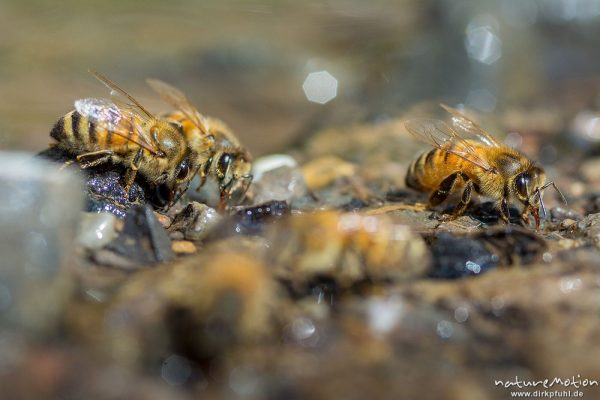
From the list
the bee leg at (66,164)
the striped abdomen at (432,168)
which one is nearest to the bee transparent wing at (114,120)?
the bee leg at (66,164)

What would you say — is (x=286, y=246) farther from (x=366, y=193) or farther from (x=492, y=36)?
(x=492, y=36)

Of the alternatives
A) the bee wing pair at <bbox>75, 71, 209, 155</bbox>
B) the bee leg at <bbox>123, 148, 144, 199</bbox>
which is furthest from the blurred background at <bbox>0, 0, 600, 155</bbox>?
the bee leg at <bbox>123, 148, 144, 199</bbox>

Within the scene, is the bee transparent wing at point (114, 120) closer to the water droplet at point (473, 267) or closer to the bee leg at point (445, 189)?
the bee leg at point (445, 189)

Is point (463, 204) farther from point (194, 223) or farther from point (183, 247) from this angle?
point (183, 247)

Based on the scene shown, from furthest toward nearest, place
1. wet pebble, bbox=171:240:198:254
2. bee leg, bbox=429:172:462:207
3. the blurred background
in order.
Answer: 1. the blurred background
2. bee leg, bbox=429:172:462:207
3. wet pebble, bbox=171:240:198:254

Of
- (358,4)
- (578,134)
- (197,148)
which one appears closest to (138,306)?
(197,148)

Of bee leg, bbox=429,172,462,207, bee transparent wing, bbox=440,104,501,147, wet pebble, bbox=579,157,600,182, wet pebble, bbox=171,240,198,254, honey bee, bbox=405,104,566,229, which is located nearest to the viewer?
wet pebble, bbox=171,240,198,254

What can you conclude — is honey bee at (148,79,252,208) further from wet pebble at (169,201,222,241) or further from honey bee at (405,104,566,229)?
honey bee at (405,104,566,229)
